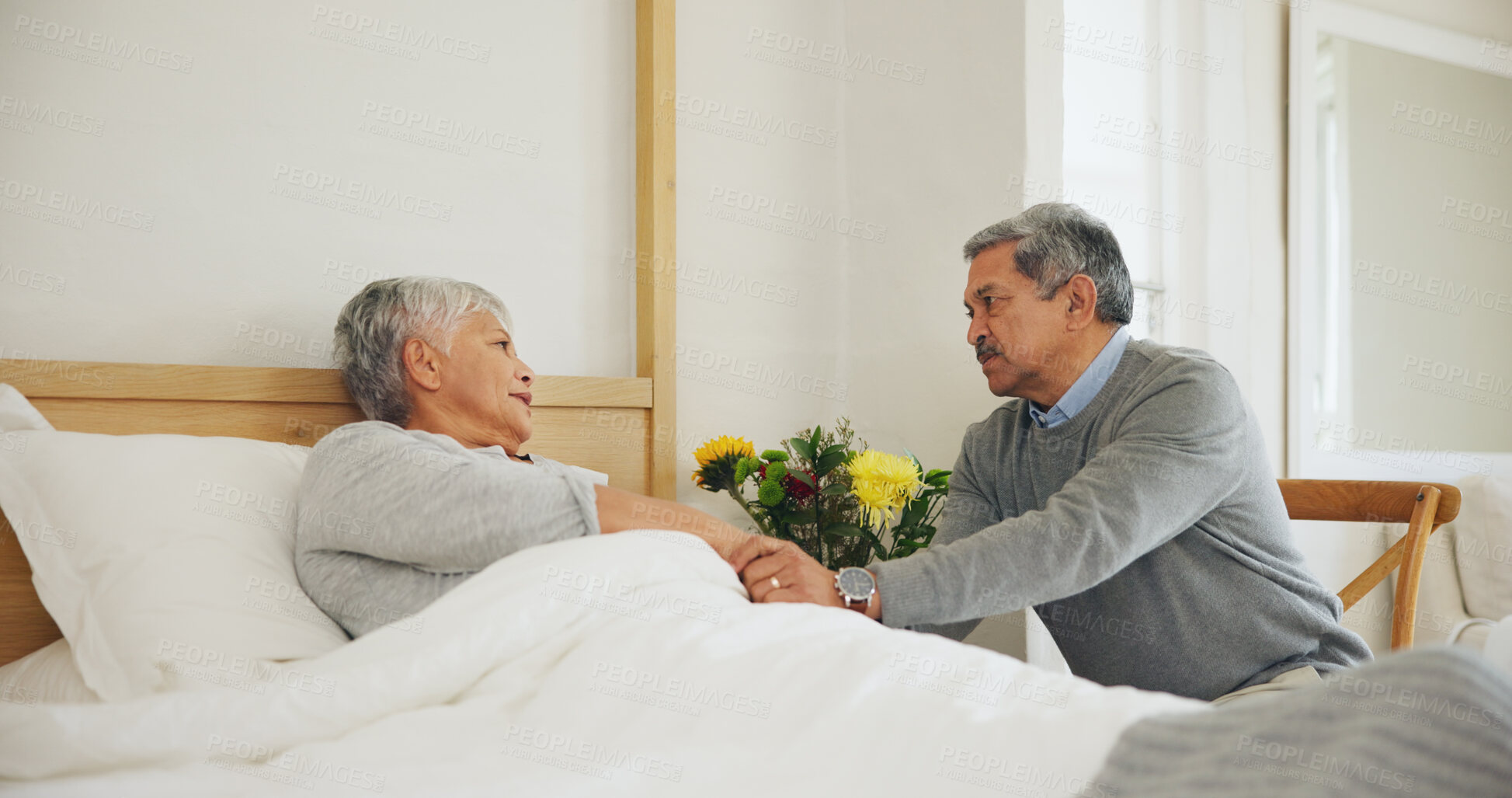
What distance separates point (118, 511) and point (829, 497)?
118cm

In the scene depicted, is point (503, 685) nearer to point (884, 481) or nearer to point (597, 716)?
point (597, 716)

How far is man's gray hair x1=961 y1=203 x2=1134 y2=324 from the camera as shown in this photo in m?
1.49

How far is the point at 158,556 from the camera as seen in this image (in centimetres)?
118

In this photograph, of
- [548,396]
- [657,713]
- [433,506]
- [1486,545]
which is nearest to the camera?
[657,713]

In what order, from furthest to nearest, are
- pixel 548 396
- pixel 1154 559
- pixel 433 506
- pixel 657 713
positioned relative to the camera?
pixel 548 396 → pixel 1154 559 → pixel 433 506 → pixel 657 713

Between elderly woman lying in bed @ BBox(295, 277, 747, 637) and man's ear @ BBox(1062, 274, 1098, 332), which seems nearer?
elderly woman lying in bed @ BBox(295, 277, 747, 637)

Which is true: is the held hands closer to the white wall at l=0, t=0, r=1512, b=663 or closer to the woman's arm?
the woman's arm

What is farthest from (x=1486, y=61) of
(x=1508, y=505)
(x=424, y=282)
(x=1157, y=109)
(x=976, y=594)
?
(x=424, y=282)

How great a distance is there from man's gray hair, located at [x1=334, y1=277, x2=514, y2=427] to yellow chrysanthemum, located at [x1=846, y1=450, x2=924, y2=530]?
74 cm

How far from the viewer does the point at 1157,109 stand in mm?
2441

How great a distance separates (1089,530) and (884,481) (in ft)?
1.85

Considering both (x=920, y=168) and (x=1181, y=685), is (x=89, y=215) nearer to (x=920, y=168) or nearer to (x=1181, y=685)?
(x=920, y=168)

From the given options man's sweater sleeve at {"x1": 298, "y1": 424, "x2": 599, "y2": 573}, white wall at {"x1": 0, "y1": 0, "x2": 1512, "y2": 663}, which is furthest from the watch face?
white wall at {"x1": 0, "y1": 0, "x2": 1512, "y2": 663}

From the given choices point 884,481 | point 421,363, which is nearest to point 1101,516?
point 884,481
